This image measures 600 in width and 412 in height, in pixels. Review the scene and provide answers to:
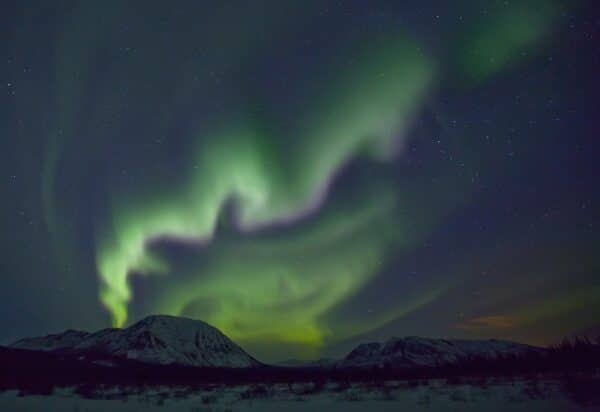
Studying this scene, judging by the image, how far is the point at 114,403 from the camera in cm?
2544

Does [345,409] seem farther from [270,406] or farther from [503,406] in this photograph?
[503,406]

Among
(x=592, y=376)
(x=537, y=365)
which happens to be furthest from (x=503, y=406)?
(x=537, y=365)

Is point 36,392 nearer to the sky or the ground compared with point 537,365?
nearer to the sky

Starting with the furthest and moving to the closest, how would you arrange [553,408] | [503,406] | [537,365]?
[537,365] < [503,406] < [553,408]

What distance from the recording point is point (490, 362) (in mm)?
43438

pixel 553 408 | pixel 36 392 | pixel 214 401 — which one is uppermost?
pixel 36 392

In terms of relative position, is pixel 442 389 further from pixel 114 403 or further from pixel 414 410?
pixel 114 403

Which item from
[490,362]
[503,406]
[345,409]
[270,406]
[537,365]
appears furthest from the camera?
[490,362]

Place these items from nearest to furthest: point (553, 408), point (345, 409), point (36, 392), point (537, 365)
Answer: point (553, 408) < point (345, 409) < point (36, 392) < point (537, 365)

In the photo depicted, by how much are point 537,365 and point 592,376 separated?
38.1 feet

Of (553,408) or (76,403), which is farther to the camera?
(76,403)

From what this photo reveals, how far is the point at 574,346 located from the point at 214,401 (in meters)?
32.9

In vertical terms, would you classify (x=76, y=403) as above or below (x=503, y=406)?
above

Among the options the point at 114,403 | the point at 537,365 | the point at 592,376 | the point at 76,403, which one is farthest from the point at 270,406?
the point at 537,365
